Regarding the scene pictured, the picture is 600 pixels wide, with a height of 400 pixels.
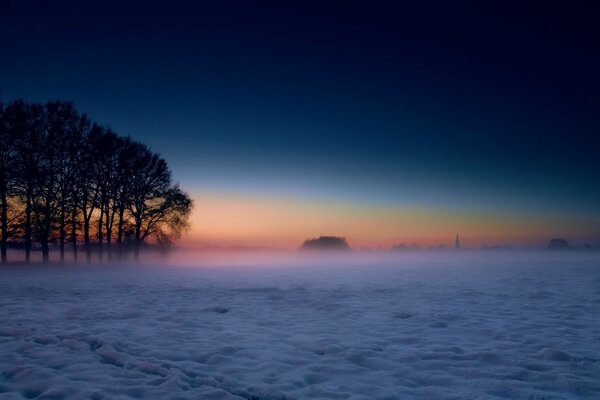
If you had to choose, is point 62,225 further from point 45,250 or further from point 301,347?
point 301,347

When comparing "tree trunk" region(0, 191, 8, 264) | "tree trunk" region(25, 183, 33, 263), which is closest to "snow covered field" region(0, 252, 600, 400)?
"tree trunk" region(0, 191, 8, 264)

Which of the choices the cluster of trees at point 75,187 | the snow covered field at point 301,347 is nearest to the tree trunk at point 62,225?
the cluster of trees at point 75,187

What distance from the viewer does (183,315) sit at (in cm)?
1063

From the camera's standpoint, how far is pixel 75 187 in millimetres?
32125

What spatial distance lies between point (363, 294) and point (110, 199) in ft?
96.1

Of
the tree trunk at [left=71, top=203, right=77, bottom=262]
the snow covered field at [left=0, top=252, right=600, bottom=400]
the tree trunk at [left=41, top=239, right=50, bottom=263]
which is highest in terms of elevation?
the tree trunk at [left=71, top=203, right=77, bottom=262]

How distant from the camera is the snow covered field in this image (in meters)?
5.33

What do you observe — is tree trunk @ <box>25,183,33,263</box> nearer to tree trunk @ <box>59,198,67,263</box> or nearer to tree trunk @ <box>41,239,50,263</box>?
tree trunk @ <box>41,239,50,263</box>

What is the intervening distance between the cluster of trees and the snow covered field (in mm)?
19135

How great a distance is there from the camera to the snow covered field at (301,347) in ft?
17.5

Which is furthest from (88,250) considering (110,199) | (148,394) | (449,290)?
(148,394)

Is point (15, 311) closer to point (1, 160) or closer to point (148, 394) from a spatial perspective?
point (148, 394)

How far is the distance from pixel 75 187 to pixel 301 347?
Answer: 104 ft

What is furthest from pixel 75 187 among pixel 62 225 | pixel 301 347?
pixel 301 347
